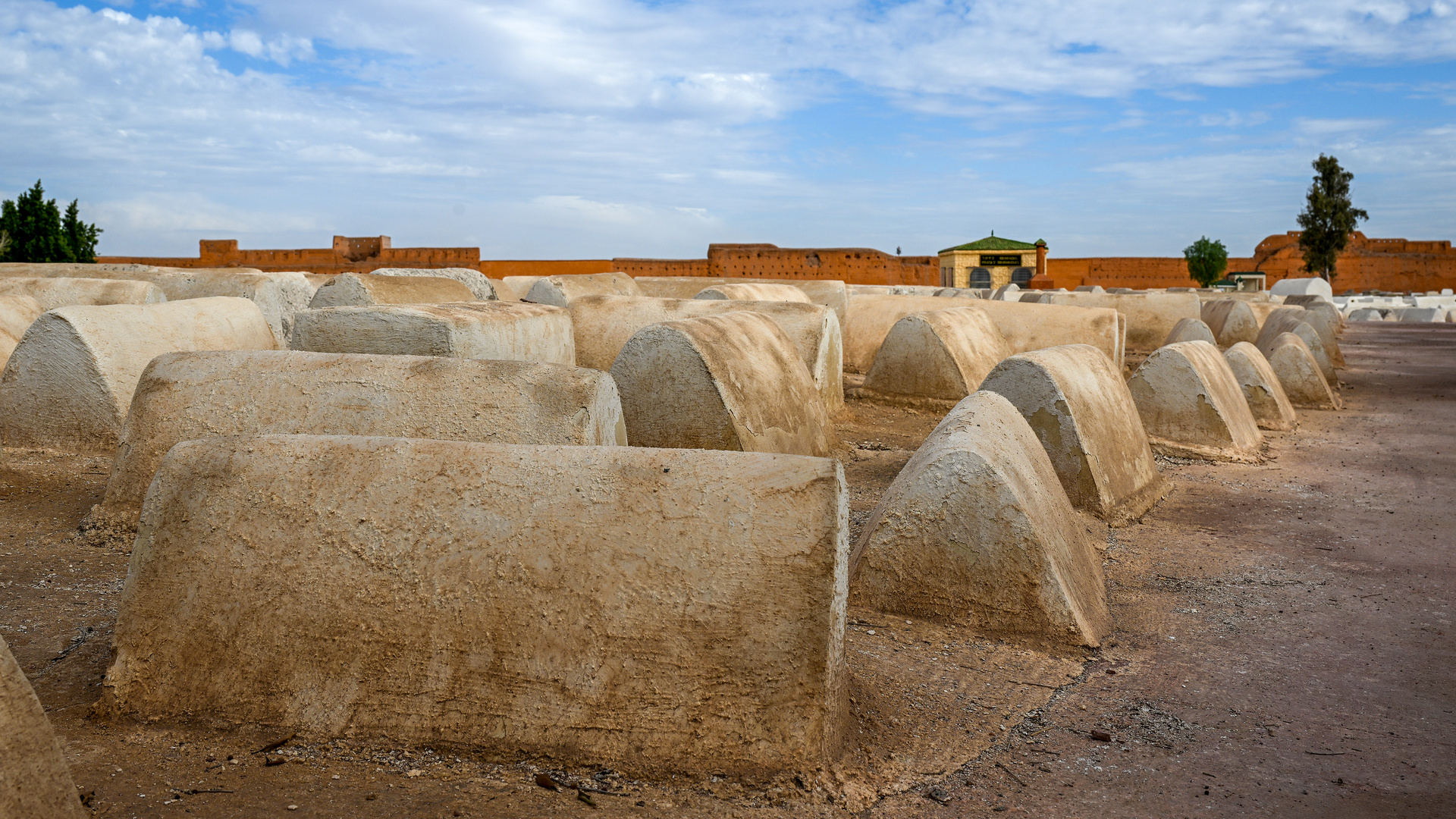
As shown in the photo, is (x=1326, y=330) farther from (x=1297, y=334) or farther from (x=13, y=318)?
(x=13, y=318)

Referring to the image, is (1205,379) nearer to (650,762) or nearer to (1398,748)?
(1398,748)

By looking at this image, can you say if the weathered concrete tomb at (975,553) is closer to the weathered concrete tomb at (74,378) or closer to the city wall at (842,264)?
the weathered concrete tomb at (74,378)

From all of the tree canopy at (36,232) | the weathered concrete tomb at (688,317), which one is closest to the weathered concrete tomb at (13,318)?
the weathered concrete tomb at (688,317)

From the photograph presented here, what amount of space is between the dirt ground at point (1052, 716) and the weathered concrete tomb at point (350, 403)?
60cm

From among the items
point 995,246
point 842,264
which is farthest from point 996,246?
point 842,264

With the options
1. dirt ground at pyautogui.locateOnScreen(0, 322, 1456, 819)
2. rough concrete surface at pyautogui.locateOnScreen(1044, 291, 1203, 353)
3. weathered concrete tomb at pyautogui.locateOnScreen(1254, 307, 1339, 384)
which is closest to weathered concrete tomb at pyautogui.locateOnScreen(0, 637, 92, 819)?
dirt ground at pyautogui.locateOnScreen(0, 322, 1456, 819)

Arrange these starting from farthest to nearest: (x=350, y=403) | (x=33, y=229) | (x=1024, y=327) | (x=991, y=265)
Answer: (x=991, y=265) → (x=33, y=229) → (x=1024, y=327) → (x=350, y=403)

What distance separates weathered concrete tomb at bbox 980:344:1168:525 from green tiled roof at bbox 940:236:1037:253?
119 feet

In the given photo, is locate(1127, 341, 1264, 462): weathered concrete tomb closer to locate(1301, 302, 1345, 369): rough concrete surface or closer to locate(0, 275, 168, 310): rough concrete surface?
locate(1301, 302, 1345, 369): rough concrete surface

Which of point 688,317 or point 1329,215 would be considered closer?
point 688,317

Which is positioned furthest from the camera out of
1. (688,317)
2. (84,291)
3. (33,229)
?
(33,229)

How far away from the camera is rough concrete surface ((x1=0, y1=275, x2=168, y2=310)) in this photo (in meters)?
9.34

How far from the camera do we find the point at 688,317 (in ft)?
27.1

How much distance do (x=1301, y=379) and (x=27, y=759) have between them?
12.7 m
